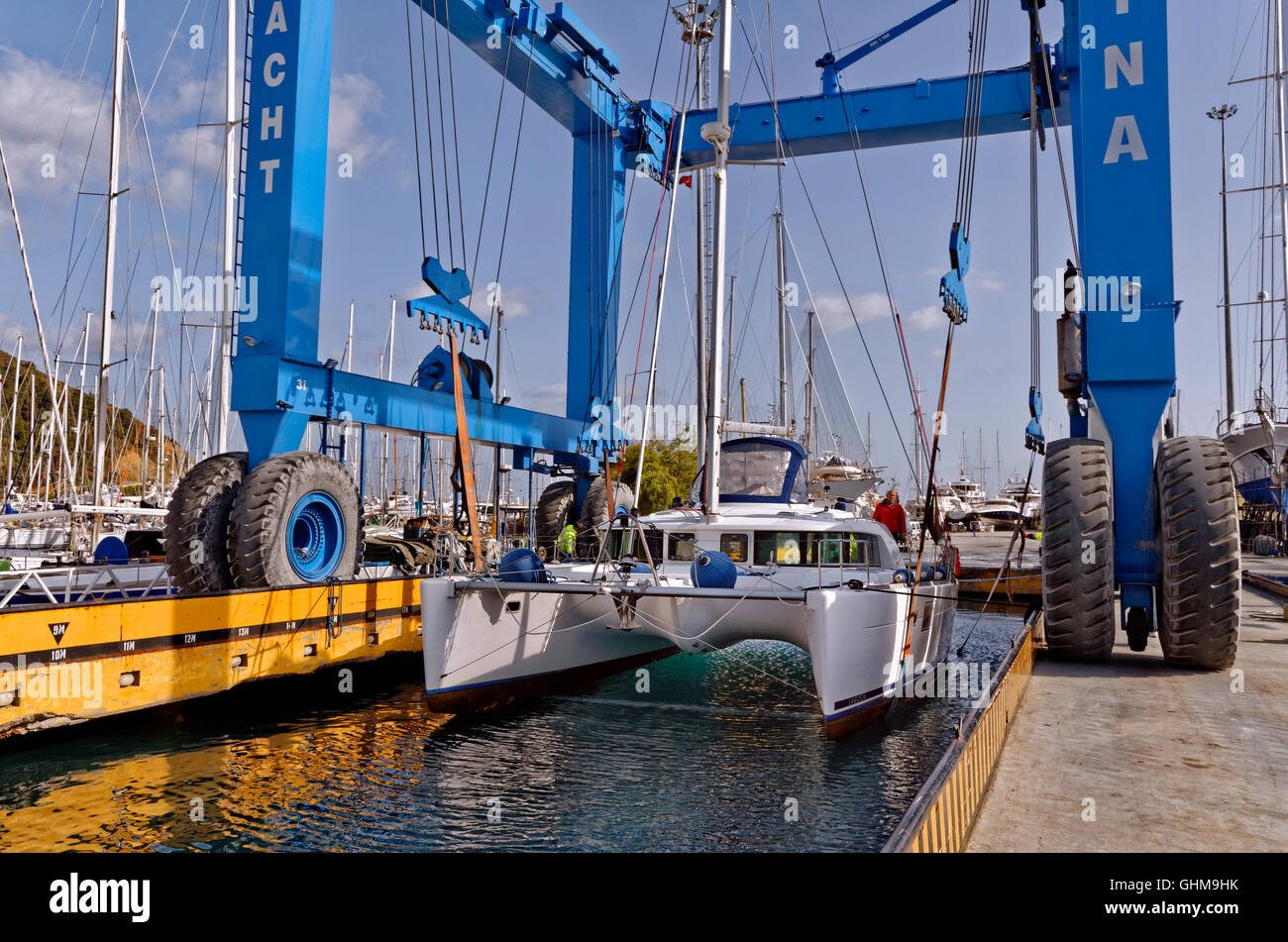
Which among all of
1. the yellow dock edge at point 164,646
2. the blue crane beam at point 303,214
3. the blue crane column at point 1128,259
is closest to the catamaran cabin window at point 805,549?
the blue crane column at point 1128,259

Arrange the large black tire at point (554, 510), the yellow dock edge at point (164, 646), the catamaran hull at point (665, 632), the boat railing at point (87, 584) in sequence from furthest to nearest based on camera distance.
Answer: the large black tire at point (554, 510) < the boat railing at point (87, 584) < the yellow dock edge at point (164, 646) < the catamaran hull at point (665, 632)

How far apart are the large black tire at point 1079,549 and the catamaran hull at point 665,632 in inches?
48.5

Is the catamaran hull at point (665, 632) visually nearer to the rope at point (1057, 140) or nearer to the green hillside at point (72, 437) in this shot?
the rope at point (1057, 140)

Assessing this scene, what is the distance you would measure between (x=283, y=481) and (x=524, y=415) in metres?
7.09

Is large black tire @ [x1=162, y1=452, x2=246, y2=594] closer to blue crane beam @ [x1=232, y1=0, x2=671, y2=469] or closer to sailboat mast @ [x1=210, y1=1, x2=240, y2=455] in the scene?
blue crane beam @ [x1=232, y1=0, x2=671, y2=469]

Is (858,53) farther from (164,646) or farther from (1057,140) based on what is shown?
(164,646)

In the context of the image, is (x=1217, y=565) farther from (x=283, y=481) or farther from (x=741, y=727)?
(x=283, y=481)

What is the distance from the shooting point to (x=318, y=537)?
12148 millimetres

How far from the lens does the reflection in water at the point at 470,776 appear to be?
6.11m

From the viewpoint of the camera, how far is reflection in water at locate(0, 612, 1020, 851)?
6.11 meters

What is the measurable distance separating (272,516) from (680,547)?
16.6 feet

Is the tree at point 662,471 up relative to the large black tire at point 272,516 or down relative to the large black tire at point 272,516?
up

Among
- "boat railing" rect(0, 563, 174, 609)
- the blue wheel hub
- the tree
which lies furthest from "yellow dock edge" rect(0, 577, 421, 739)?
the tree

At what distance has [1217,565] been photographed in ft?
26.8
